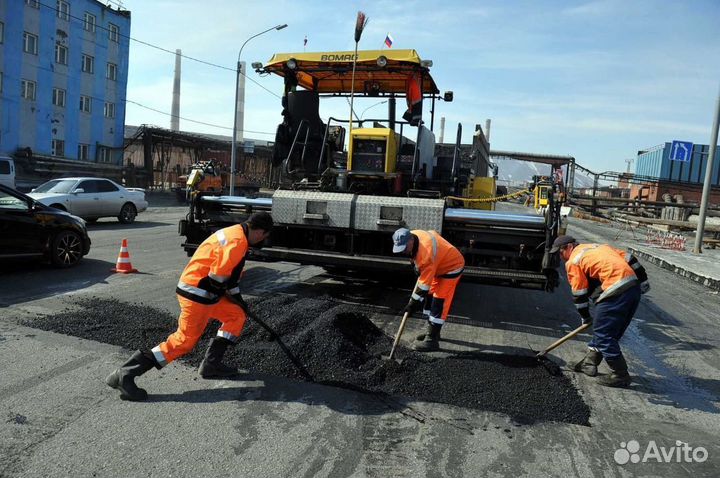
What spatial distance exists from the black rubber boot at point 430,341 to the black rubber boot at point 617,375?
58.9 inches

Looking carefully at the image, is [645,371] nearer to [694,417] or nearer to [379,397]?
[694,417]

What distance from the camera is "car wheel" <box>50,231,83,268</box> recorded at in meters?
8.23

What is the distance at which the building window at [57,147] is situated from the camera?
31.7m

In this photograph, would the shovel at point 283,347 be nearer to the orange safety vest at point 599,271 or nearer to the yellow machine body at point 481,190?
the orange safety vest at point 599,271

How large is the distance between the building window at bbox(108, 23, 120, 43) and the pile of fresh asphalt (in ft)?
116

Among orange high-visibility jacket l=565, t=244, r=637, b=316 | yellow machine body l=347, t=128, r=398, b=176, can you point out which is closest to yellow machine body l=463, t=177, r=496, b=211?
yellow machine body l=347, t=128, r=398, b=176

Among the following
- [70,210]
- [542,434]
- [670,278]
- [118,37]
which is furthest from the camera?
[118,37]

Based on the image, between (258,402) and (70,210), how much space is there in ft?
43.0

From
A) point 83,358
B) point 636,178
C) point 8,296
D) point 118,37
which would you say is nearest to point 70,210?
point 8,296

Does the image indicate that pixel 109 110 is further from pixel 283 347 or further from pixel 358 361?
pixel 358 361

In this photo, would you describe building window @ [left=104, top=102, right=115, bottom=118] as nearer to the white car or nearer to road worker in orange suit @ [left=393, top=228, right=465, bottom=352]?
the white car

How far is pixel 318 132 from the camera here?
8.02 m

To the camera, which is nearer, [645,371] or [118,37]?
[645,371]

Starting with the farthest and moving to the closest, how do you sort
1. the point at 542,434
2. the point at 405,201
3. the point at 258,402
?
the point at 405,201 < the point at 258,402 < the point at 542,434
